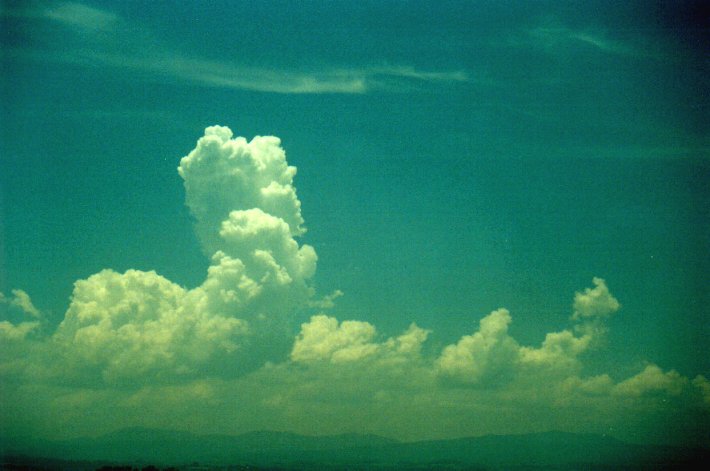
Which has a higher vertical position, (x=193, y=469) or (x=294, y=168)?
(x=294, y=168)

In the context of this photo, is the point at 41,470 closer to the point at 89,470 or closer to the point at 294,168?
the point at 89,470

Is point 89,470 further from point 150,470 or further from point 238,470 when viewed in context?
point 238,470

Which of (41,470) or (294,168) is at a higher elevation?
(294,168)

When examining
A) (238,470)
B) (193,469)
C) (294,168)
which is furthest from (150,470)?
(294,168)

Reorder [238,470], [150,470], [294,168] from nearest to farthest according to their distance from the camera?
[294,168], [150,470], [238,470]

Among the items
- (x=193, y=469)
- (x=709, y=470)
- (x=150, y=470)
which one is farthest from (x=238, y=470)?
(x=709, y=470)

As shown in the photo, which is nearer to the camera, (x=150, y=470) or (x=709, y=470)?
(x=709, y=470)

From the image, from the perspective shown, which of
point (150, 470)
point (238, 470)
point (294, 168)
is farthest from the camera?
point (238, 470)

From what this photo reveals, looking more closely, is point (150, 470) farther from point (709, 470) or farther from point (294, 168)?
point (709, 470)

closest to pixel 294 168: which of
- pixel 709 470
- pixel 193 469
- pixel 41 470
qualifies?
pixel 193 469
